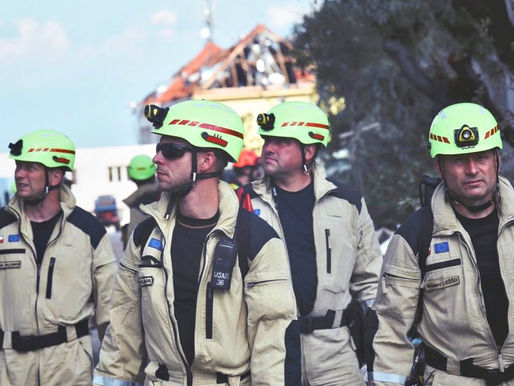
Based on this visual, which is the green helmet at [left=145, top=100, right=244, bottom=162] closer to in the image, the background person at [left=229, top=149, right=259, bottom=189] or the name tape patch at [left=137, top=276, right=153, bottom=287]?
the name tape patch at [left=137, top=276, right=153, bottom=287]

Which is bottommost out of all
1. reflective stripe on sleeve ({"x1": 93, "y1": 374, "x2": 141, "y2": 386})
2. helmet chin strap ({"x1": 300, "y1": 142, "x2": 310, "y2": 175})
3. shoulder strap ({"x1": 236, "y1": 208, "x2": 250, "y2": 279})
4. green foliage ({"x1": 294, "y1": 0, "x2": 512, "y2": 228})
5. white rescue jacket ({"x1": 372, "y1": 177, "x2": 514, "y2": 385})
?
reflective stripe on sleeve ({"x1": 93, "y1": 374, "x2": 141, "y2": 386})

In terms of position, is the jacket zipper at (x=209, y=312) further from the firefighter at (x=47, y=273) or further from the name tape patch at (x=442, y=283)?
the firefighter at (x=47, y=273)

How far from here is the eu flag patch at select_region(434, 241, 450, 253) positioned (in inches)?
183

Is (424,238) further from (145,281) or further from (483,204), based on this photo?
(145,281)

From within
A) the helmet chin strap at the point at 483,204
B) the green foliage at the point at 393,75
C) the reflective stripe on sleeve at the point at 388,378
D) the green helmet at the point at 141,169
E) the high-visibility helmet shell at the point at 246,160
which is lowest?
the reflective stripe on sleeve at the point at 388,378

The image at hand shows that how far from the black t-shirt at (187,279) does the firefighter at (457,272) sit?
3.22ft

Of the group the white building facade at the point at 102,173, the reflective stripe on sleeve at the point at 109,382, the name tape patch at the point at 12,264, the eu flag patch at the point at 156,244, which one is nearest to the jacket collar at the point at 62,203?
the name tape patch at the point at 12,264

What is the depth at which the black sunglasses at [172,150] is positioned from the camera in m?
4.61

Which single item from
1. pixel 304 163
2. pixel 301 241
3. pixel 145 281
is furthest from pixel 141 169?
pixel 145 281

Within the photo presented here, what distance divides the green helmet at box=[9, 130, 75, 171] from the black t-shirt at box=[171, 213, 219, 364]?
2.42 metres

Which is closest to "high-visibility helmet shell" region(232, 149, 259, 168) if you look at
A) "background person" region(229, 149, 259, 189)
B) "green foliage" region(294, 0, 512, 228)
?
"background person" region(229, 149, 259, 189)

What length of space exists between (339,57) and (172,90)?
45.2m

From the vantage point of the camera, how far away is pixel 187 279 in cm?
449

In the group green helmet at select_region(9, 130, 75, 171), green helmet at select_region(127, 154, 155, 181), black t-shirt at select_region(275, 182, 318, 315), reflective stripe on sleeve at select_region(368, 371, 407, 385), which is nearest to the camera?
reflective stripe on sleeve at select_region(368, 371, 407, 385)
